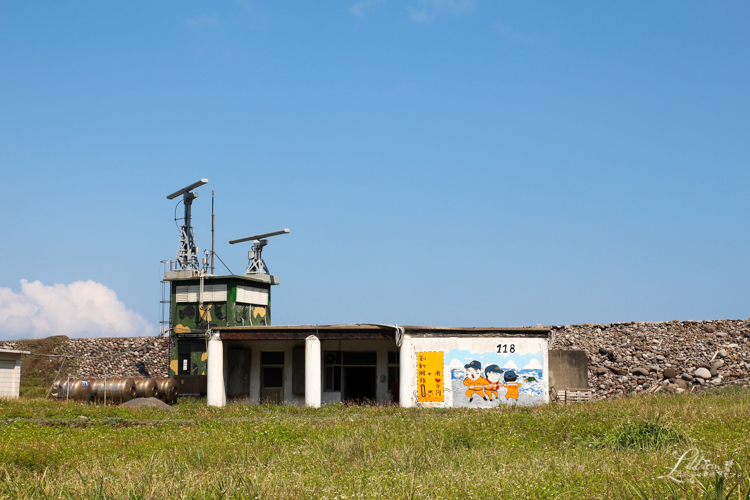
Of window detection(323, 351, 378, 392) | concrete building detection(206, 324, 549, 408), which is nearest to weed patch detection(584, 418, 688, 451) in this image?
concrete building detection(206, 324, 549, 408)

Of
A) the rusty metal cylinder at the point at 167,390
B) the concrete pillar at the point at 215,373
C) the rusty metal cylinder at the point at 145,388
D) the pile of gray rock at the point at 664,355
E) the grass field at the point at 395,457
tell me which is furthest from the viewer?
the pile of gray rock at the point at 664,355

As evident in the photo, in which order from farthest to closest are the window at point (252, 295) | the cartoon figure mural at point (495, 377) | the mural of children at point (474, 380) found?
the window at point (252, 295) → the mural of children at point (474, 380) → the cartoon figure mural at point (495, 377)

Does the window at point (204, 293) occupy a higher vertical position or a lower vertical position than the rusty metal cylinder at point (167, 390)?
higher

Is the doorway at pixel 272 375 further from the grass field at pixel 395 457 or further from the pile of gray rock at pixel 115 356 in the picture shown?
the grass field at pixel 395 457

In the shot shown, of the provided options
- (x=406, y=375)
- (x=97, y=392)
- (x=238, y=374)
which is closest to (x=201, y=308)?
(x=238, y=374)

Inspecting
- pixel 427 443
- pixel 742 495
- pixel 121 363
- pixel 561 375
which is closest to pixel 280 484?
pixel 427 443

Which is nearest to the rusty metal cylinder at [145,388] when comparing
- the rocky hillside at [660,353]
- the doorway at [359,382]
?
the doorway at [359,382]

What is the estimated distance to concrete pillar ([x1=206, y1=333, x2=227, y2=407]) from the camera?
28688 millimetres

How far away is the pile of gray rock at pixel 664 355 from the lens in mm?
32125

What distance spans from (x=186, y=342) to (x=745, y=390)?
25251mm

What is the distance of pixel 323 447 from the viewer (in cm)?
1352

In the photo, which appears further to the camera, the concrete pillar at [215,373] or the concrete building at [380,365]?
the concrete pillar at [215,373]

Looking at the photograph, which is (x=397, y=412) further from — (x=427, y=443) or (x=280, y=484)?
(x=280, y=484)

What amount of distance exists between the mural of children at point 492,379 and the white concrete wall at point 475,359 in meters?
0.16
